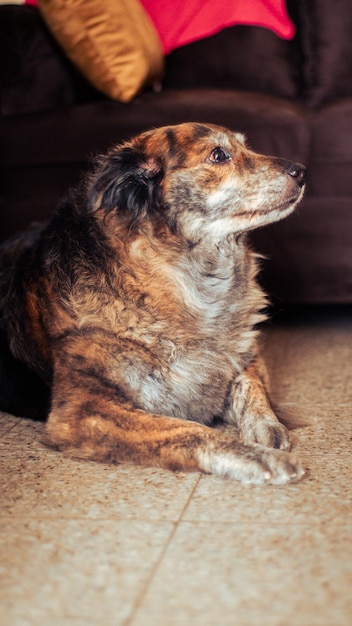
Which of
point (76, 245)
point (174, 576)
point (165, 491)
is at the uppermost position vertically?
point (76, 245)

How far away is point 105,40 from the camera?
10.1 ft

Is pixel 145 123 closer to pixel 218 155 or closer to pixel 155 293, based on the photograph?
pixel 218 155

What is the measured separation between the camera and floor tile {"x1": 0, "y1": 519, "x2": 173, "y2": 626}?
1.33 meters

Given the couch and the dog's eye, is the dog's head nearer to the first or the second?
the dog's eye

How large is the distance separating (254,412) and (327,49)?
6.55 ft

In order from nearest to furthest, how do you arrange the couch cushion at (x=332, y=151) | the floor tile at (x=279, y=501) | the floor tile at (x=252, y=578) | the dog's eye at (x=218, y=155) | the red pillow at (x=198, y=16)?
the floor tile at (x=252, y=578)
the floor tile at (x=279, y=501)
the dog's eye at (x=218, y=155)
the couch cushion at (x=332, y=151)
the red pillow at (x=198, y=16)

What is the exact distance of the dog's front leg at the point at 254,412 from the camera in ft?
6.64

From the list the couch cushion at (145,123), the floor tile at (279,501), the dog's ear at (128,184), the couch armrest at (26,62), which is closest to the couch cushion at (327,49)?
the couch cushion at (145,123)

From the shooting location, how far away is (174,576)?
142cm

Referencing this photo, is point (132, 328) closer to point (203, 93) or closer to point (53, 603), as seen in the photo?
point (53, 603)

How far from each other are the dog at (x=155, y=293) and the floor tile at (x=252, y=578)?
406mm

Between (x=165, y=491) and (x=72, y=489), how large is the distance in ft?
0.73

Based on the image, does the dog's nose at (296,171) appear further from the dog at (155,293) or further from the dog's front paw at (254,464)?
the dog's front paw at (254,464)

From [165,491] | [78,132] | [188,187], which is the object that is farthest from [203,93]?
[165,491]
